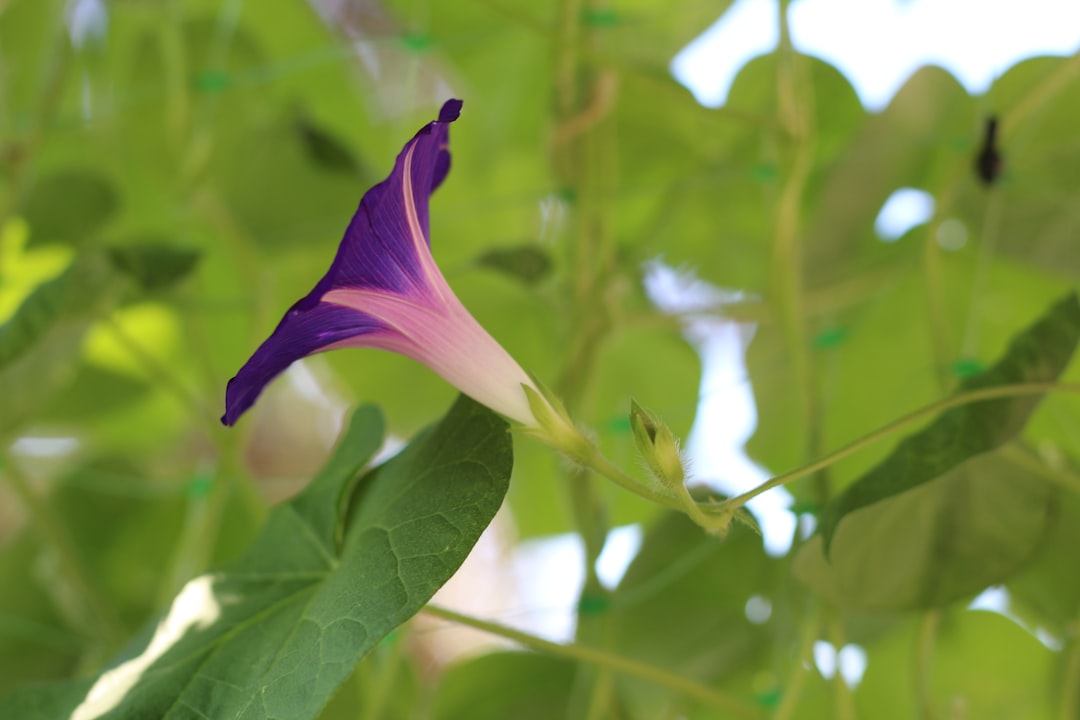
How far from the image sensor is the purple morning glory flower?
13.0 inches

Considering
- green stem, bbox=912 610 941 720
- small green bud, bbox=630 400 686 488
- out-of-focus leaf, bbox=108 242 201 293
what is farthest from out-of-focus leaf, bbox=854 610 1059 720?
out-of-focus leaf, bbox=108 242 201 293

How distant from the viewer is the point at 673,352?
84 centimetres

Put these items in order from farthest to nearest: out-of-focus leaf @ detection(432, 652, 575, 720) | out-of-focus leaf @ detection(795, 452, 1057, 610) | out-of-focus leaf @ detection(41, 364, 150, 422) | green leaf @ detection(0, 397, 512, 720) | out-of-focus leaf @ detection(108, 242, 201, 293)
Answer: out-of-focus leaf @ detection(41, 364, 150, 422) < out-of-focus leaf @ detection(432, 652, 575, 720) < out-of-focus leaf @ detection(108, 242, 201, 293) < out-of-focus leaf @ detection(795, 452, 1057, 610) < green leaf @ detection(0, 397, 512, 720)

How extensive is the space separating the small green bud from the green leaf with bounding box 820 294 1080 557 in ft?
0.31

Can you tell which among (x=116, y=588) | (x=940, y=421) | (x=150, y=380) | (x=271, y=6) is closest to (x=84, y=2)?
(x=271, y=6)

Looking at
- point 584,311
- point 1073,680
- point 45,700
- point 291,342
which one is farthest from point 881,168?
point 45,700

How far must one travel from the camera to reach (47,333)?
1.70 ft

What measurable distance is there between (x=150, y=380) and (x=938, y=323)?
0.61 metres

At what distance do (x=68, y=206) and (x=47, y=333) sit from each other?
0.23m

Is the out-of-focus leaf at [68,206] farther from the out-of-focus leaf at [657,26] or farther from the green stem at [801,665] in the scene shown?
the green stem at [801,665]

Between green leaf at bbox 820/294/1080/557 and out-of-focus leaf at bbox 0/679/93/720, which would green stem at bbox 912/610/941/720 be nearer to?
green leaf at bbox 820/294/1080/557

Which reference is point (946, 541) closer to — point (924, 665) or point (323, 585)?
point (924, 665)

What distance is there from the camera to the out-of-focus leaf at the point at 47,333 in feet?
1.58

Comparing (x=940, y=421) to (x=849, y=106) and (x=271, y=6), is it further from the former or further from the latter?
(x=271, y=6)
